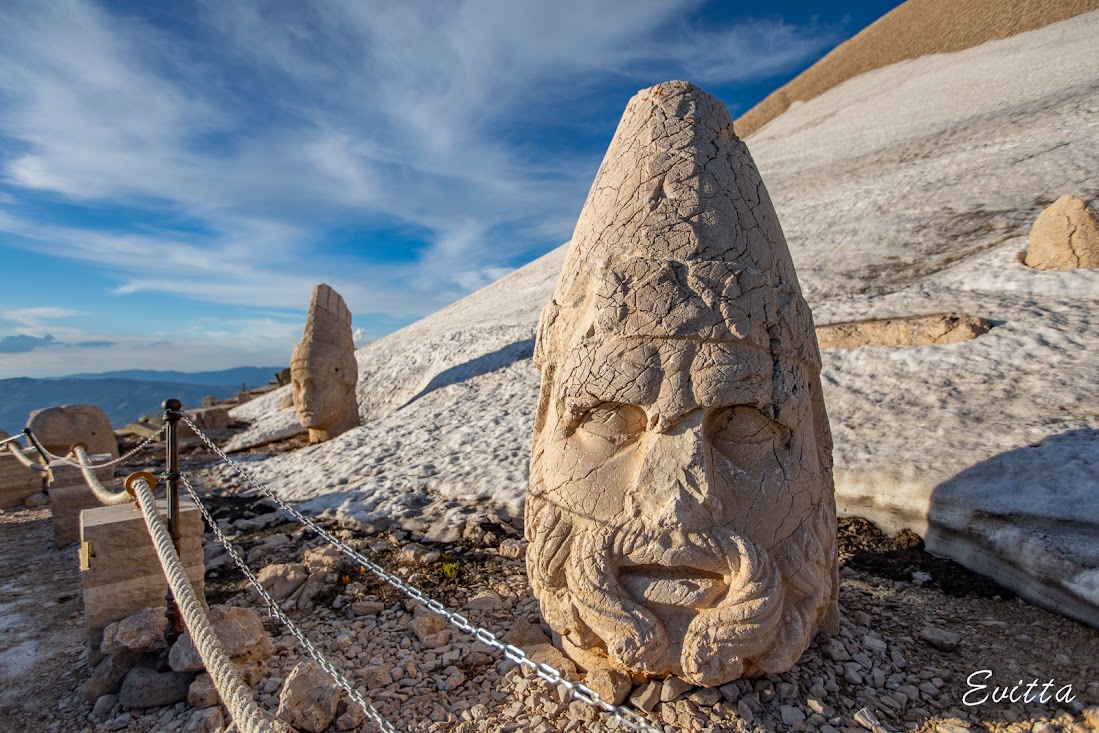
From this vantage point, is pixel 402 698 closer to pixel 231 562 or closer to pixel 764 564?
pixel 764 564

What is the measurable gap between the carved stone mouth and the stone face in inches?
53.2

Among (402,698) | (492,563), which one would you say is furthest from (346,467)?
(402,698)

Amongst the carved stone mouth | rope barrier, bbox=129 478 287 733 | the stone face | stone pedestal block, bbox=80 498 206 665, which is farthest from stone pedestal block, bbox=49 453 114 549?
the carved stone mouth

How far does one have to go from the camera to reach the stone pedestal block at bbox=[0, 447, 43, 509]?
7008 millimetres

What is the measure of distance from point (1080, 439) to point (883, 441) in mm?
1159

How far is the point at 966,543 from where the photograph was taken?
3.70 m

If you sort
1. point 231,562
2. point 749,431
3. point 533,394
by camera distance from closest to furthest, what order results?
point 749,431 → point 231,562 → point 533,394

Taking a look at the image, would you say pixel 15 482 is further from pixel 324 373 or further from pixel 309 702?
pixel 309 702

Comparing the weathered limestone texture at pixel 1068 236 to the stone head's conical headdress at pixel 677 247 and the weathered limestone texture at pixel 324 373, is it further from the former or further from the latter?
the weathered limestone texture at pixel 324 373

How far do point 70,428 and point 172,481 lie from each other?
6892 millimetres

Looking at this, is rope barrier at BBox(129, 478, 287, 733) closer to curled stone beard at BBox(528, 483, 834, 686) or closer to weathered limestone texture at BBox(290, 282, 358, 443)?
curled stone beard at BBox(528, 483, 834, 686)

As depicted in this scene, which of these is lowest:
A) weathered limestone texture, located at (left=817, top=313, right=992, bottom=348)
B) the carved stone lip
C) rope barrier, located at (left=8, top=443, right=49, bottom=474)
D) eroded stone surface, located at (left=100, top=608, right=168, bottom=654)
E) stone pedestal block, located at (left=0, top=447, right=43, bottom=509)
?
eroded stone surface, located at (left=100, top=608, right=168, bottom=654)

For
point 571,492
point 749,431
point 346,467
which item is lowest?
point 346,467

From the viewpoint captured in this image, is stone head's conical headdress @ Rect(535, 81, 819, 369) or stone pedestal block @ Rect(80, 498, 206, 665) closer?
stone head's conical headdress @ Rect(535, 81, 819, 369)
